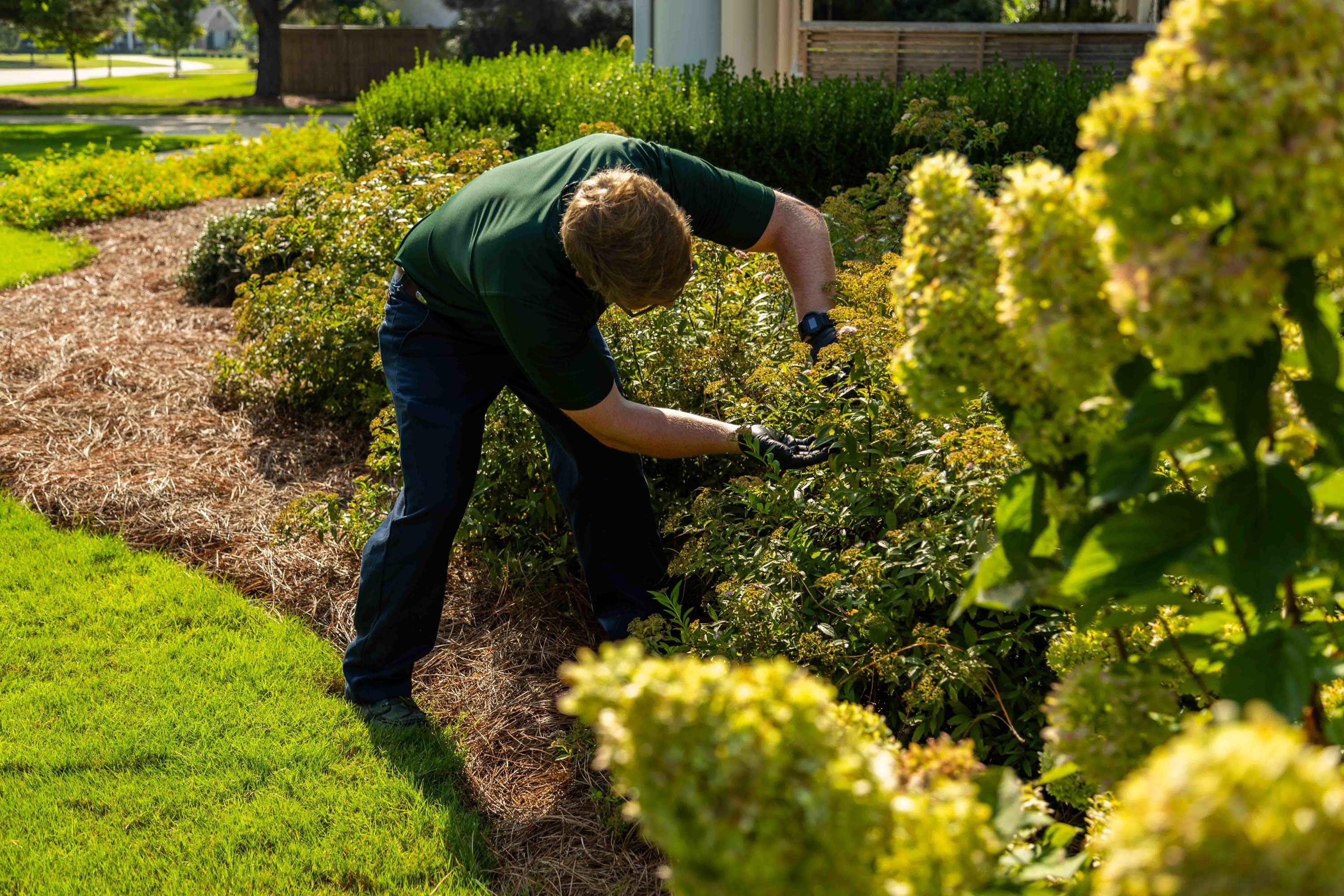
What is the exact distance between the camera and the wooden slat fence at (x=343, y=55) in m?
33.5

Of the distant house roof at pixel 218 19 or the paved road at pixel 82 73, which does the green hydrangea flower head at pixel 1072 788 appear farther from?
the distant house roof at pixel 218 19

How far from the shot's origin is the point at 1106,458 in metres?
1.06

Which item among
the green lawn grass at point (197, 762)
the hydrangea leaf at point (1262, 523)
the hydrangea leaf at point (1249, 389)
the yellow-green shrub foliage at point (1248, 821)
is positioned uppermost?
the hydrangea leaf at point (1249, 389)

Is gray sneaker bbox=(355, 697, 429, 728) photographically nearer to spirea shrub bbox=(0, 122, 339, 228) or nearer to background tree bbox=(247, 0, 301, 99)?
spirea shrub bbox=(0, 122, 339, 228)

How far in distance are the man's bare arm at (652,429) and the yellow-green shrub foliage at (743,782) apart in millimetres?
1972

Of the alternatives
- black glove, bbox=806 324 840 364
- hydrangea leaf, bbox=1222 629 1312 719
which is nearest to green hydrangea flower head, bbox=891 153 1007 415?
hydrangea leaf, bbox=1222 629 1312 719

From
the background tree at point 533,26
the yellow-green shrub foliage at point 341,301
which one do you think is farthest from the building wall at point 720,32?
the background tree at point 533,26

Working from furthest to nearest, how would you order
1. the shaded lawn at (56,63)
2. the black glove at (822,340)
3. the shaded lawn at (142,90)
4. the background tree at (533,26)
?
the shaded lawn at (56,63) → the shaded lawn at (142,90) → the background tree at (533,26) → the black glove at (822,340)

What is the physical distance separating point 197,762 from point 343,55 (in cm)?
3456

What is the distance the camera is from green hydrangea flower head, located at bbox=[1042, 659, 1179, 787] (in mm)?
1268

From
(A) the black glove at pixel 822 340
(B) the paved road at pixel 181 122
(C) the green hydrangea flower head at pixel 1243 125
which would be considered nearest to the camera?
(C) the green hydrangea flower head at pixel 1243 125

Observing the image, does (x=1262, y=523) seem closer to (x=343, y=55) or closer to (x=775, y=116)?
(x=775, y=116)

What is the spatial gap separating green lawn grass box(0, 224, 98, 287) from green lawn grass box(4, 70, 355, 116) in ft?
37.1

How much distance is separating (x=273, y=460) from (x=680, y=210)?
294cm
